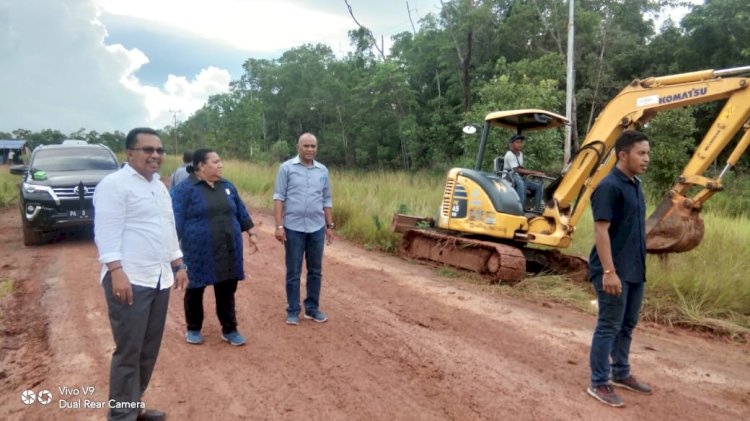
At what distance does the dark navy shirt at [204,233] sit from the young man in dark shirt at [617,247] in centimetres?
288

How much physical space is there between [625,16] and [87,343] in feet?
94.0

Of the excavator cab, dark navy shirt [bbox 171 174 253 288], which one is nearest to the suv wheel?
dark navy shirt [bbox 171 174 253 288]

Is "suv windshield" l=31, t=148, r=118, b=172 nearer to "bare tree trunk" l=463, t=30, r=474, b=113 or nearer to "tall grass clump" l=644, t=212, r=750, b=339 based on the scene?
"tall grass clump" l=644, t=212, r=750, b=339

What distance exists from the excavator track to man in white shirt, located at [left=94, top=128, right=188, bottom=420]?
474 centimetres

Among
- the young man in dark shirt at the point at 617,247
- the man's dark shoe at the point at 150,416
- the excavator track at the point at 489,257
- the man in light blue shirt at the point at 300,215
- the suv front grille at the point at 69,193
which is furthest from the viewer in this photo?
the suv front grille at the point at 69,193

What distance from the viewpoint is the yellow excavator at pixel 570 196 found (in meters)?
6.05

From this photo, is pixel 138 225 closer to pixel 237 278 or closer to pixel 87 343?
pixel 237 278

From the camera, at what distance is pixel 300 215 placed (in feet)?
16.7

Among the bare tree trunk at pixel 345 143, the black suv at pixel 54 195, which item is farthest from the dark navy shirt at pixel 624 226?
the bare tree trunk at pixel 345 143

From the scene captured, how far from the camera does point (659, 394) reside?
12.5 feet

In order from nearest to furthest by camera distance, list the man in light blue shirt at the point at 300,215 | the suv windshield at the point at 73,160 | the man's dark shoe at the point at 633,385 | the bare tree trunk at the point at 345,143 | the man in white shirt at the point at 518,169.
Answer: the man's dark shoe at the point at 633,385 < the man in light blue shirt at the point at 300,215 < the man in white shirt at the point at 518,169 < the suv windshield at the point at 73,160 < the bare tree trunk at the point at 345,143

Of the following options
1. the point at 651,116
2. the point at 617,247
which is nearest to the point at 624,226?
the point at 617,247

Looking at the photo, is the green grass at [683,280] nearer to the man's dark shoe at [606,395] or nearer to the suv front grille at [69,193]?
the man's dark shoe at [606,395]

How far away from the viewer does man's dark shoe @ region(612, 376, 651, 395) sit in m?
3.79
